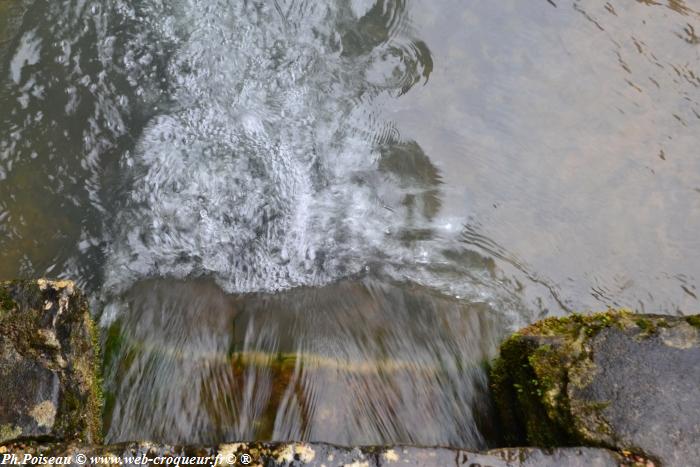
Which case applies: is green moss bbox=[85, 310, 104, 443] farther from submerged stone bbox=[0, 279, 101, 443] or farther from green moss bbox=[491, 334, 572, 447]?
green moss bbox=[491, 334, 572, 447]

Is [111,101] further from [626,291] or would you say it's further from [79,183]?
[626,291]

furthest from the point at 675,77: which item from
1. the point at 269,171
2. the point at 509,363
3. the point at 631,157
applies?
the point at 269,171

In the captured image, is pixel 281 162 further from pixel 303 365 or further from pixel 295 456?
pixel 295 456

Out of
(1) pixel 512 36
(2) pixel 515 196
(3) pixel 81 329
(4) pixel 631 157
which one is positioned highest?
(1) pixel 512 36

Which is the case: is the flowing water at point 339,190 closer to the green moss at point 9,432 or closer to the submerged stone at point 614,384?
the submerged stone at point 614,384

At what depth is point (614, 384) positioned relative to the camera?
2.99 metres

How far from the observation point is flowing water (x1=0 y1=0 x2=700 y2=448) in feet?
12.5

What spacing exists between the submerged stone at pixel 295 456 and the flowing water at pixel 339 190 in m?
0.85

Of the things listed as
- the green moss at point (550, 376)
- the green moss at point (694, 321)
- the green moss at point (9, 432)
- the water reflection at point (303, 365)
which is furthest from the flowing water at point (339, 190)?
the green moss at point (694, 321)

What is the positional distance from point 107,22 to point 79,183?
151 cm

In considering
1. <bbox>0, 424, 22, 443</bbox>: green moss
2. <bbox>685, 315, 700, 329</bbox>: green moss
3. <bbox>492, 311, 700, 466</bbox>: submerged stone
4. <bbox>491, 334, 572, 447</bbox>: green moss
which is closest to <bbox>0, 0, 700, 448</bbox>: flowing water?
<bbox>491, 334, 572, 447</bbox>: green moss

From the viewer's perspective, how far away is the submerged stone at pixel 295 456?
Answer: 8.94ft

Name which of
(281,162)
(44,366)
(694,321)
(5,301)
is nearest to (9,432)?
(44,366)

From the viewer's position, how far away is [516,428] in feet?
11.3
